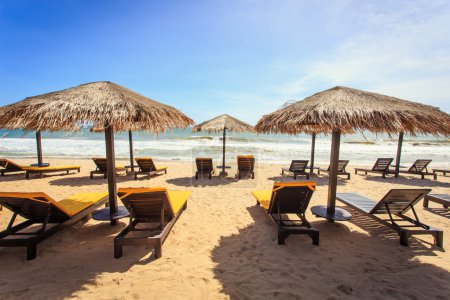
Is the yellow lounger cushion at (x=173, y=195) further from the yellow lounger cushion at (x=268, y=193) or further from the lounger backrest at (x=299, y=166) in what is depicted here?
the lounger backrest at (x=299, y=166)

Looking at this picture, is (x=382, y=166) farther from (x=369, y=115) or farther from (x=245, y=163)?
(x=369, y=115)

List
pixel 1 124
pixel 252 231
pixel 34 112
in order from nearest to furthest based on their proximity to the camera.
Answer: pixel 34 112, pixel 1 124, pixel 252 231

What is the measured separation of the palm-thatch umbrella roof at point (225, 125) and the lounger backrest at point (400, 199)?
571 cm

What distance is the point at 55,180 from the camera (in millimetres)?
8039

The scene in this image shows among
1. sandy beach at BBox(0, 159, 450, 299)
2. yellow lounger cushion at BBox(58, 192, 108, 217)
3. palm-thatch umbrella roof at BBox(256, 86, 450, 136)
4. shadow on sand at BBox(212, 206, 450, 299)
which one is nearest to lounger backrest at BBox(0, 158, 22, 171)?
sandy beach at BBox(0, 159, 450, 299)

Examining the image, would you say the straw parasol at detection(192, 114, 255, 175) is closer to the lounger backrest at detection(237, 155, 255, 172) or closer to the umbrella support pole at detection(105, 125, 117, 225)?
the lounger backrest at detection(237, 155, 255, 172)

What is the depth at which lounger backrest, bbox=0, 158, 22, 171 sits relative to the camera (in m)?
8.69

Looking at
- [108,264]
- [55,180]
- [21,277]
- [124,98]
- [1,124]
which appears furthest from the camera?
[55,180]

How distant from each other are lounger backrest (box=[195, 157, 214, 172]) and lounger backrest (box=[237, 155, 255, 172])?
1.18 m

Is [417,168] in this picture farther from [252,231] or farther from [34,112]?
[34,112]

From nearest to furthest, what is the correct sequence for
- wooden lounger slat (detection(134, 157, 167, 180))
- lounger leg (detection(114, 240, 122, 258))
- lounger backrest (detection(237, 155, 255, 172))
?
1. lounger leg (detection(114, 240, 122, 258))
2. wooden lounger slat (detection(134, 157, 167, 180))
3. lounger backrest (detection(237, 155, 255, 172))

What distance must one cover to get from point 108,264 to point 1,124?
110 inches

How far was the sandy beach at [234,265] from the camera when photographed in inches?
97.6

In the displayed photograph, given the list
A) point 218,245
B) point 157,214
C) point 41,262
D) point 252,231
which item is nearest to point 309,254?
point 252,231
